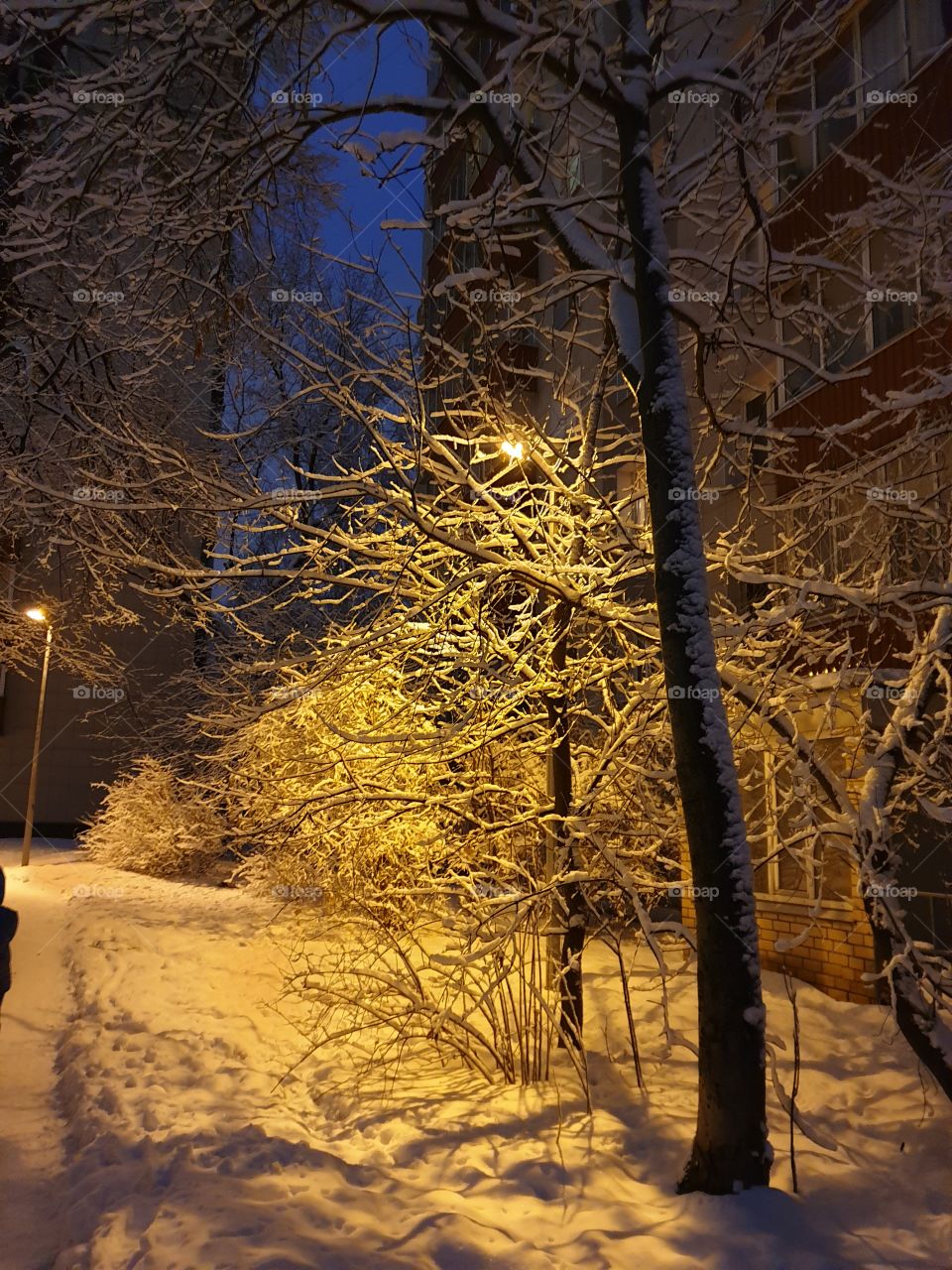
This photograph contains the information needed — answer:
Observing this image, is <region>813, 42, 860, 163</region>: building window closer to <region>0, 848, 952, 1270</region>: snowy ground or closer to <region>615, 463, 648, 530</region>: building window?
<region>615, 463, 648, 530</region>: building window

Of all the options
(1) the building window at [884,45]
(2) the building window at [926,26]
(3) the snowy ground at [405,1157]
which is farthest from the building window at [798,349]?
(3) the snowy ground at [405,1157]

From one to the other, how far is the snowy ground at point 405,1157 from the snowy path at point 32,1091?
0.02m

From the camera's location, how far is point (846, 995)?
903 cm

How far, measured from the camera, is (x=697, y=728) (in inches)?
196

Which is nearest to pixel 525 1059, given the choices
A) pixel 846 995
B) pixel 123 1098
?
pixel 123 1098

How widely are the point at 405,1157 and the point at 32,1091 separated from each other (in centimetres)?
286

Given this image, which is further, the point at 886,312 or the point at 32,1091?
the point at 886,312

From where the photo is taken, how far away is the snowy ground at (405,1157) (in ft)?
13.8

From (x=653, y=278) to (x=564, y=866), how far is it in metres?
3.63

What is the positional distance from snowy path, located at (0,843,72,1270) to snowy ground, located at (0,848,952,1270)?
0.02 metres

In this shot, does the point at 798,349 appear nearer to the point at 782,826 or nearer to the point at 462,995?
the point at 782,826

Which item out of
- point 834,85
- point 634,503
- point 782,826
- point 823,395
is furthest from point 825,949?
point 834,85

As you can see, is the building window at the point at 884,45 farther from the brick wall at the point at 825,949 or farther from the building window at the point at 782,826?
the brick wall at the point at 825,949

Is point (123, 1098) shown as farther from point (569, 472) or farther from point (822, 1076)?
point (569, 472)
